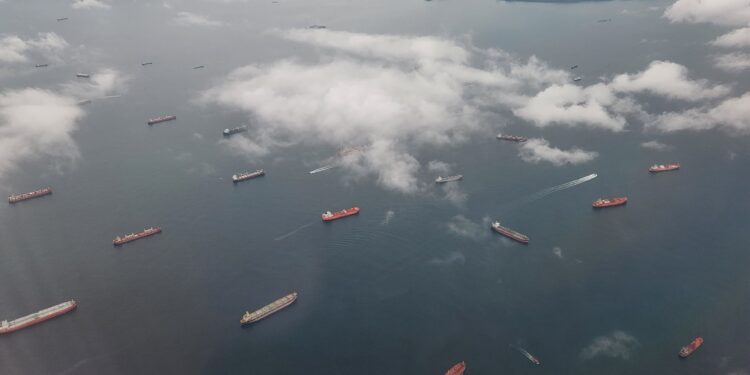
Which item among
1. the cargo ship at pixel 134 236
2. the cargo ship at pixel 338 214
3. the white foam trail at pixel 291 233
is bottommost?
the cargo ship at pixel 134 236

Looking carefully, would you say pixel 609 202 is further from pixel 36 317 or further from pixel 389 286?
pixel 36 317

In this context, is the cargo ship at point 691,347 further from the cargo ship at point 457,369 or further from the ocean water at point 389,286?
the cargo ship at point 457,369

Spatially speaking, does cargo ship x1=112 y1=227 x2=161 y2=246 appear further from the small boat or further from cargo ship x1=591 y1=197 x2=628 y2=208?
cargo ship x1=591 y1=197 x2=628 y2=208

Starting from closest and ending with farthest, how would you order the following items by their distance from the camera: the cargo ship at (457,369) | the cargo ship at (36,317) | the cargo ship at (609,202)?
the cargo ship at (457,369) → the cargo ship at (36,317) → the cargo ship at (609,202)

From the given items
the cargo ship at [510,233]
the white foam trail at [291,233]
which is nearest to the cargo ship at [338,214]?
the white foam trail at [291,233]

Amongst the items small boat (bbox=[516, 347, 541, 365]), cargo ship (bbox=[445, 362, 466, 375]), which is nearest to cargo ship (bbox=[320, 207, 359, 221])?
cargo ship (bbox=[445, 362, 466, 375])

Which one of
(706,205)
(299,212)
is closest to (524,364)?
(299,212)
